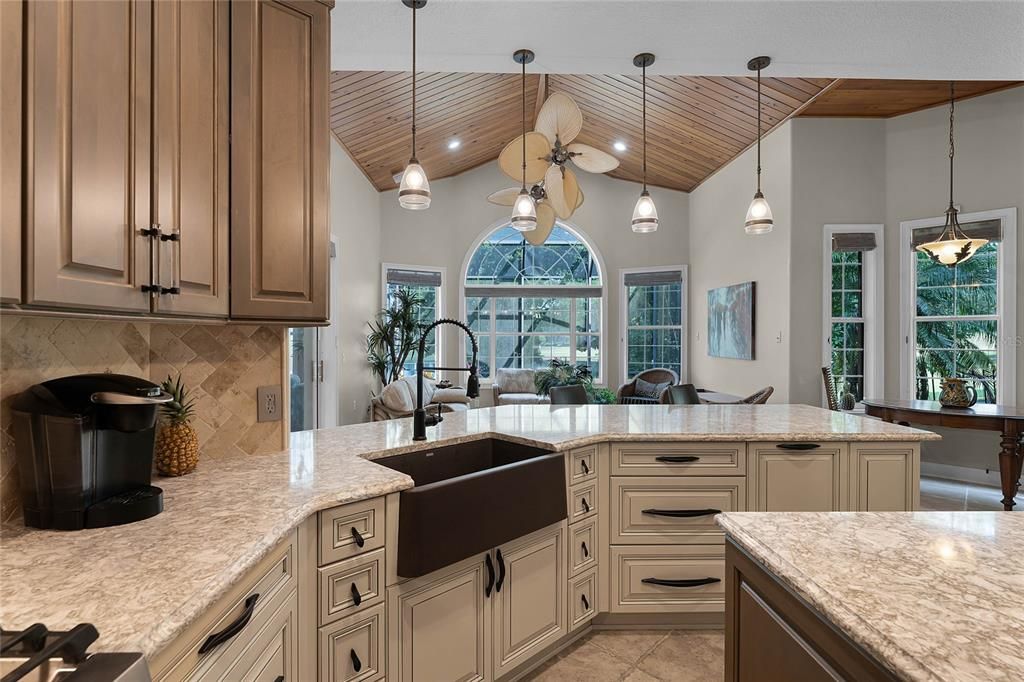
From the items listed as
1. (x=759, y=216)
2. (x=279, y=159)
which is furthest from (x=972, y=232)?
(x=279, y=159)

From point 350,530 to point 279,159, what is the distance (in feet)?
3.69

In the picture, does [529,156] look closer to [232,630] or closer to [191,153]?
[191,153]

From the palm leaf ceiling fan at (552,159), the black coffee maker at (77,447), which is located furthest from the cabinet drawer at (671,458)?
the palm leaf ceiling fan at (552,159)

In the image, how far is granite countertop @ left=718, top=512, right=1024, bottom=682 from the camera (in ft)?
2.27

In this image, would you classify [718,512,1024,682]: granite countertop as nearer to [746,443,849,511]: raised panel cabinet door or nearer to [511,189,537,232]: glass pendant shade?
[746,443,849,511]: raised panel cabinet door

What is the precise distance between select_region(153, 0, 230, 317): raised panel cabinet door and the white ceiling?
3.80 ft

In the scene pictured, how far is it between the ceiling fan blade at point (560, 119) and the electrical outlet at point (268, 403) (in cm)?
262

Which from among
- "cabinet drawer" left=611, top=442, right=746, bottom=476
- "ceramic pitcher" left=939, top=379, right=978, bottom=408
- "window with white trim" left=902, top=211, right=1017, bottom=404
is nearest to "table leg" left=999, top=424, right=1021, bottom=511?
"ceramic pitcher" left=939, top=379, right=978, bottom=408

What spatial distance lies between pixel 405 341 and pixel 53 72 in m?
6.20

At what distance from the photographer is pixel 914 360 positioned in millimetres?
5109

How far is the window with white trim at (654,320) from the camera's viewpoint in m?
7.94

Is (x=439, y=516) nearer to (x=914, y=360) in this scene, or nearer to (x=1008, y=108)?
(x=914, y=360)

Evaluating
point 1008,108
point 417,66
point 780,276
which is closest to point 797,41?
point 417,66

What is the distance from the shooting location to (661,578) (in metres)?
2.38
